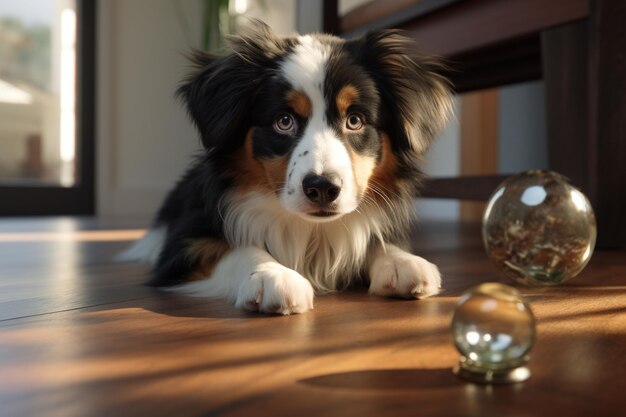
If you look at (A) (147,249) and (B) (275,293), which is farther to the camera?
(A) (147,249)

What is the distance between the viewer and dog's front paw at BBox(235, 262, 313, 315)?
51.8 inches

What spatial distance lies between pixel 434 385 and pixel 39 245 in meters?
2.34

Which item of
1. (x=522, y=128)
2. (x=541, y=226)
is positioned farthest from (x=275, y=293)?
(x=522, y=128)

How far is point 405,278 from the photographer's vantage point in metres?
1.51

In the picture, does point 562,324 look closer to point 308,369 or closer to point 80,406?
point 308,369

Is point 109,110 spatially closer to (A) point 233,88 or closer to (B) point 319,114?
(A) point 233,88

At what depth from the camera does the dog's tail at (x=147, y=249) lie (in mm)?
2375

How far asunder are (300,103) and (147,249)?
108cm

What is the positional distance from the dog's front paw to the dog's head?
20cm

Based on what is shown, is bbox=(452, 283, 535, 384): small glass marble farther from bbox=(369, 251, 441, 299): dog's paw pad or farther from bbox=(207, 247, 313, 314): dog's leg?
bbox=(369, 251, 441, 299): dog's paw pad

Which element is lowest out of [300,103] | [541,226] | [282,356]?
[282,356]

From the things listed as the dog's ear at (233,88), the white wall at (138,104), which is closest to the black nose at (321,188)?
the dog's ear at (233,88)

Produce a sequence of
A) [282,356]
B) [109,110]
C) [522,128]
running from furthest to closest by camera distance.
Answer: [109,110] → [522,128] → [282,356]

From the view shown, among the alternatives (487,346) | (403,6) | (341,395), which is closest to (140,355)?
(341,395)
